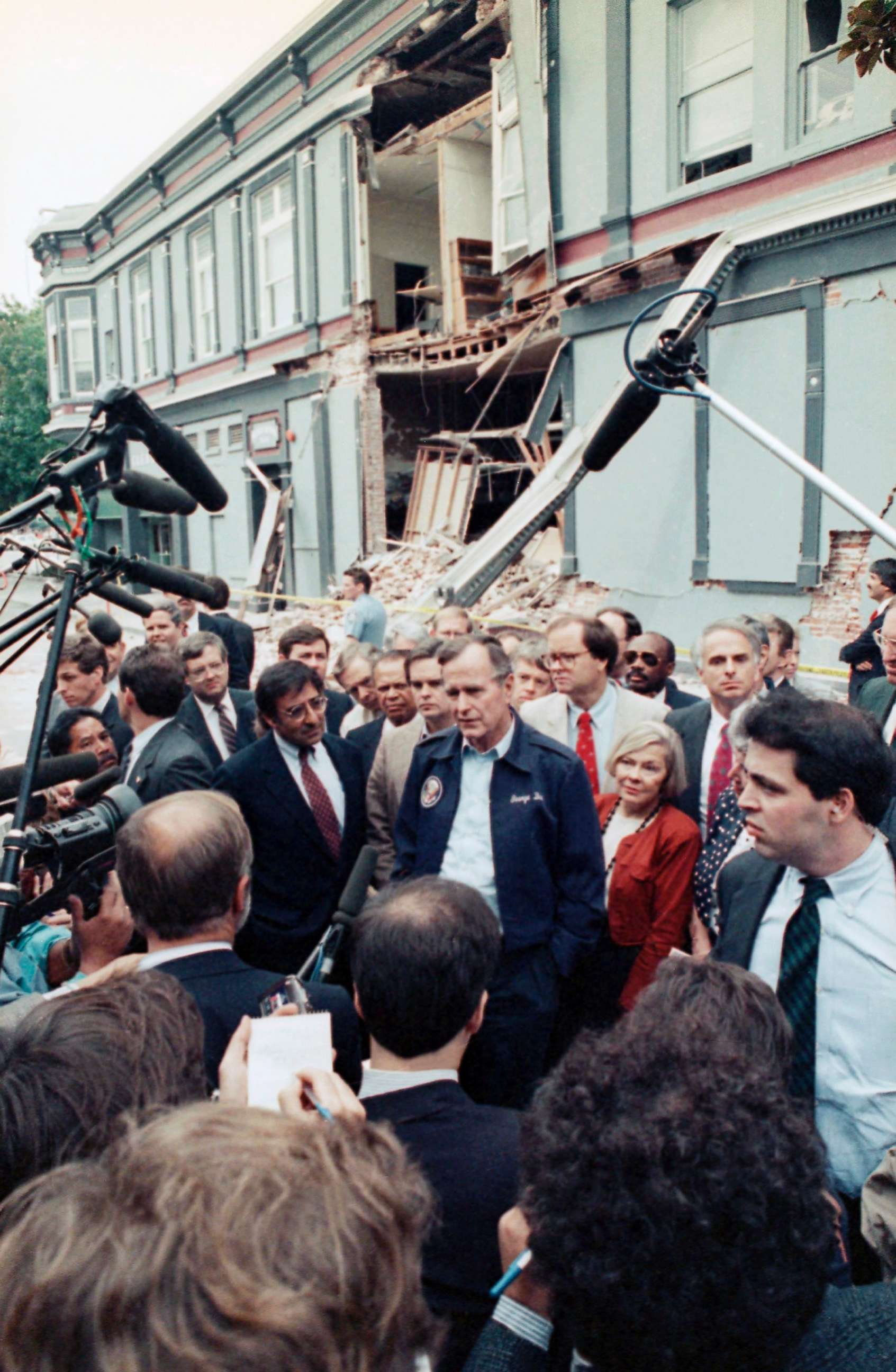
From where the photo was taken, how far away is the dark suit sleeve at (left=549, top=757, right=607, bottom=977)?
10.9 feet

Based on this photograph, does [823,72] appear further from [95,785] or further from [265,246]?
[265,246]

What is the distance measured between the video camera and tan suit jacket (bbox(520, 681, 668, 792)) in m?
2.26

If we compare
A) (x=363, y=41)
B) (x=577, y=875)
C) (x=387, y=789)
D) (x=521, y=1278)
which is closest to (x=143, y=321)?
(x=363, y=41)

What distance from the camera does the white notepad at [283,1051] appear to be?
63.1 inches

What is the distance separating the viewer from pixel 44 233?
25.3m

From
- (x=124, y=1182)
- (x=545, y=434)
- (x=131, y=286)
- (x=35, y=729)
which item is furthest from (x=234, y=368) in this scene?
(x=124, y=1182)

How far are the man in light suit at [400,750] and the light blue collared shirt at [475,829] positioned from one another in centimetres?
30

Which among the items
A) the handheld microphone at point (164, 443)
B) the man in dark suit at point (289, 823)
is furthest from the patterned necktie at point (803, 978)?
the man in dark suit at point (289, 823)

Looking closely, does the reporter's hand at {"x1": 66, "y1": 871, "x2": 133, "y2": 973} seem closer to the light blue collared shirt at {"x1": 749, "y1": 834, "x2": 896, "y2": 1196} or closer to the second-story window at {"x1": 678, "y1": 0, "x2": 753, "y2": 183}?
the light blue collared shirt at {"x1": 749, "y1": 834, "x2": 896, "y2": 1196}

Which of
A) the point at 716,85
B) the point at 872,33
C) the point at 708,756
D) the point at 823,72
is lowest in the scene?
the point at 708,756

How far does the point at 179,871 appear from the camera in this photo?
2.22 meters

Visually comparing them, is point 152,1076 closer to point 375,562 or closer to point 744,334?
point 744,334

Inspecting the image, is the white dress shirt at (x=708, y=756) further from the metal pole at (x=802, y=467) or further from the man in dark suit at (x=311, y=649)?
the man in dark suit at (x=311, y=649)

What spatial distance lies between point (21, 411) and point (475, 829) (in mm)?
37872
